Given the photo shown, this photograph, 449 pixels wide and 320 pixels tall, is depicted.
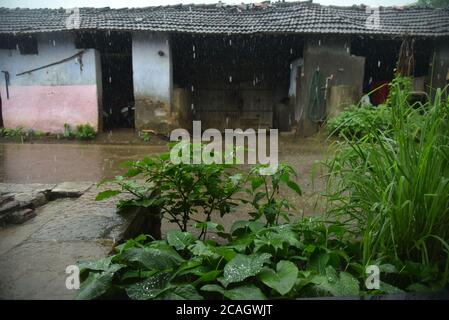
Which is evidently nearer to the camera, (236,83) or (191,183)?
(191,183)

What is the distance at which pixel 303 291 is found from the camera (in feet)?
3.77

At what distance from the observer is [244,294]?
1.07m

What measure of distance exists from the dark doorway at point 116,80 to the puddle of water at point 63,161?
2.87 metres

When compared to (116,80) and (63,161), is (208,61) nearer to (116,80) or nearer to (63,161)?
(116,80)

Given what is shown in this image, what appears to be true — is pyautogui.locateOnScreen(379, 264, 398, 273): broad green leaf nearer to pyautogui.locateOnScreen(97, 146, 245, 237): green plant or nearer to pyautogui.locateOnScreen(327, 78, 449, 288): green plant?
pyautogui.locateOnScreen(327, 78, 449, 288): green plant

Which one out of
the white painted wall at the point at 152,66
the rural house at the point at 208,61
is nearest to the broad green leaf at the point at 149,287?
the rural house at the point at 208,61

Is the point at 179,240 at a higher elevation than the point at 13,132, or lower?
higher

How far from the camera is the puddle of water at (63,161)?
546 cm

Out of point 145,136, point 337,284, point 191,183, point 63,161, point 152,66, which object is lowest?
point 63,161

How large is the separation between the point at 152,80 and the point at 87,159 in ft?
12.8

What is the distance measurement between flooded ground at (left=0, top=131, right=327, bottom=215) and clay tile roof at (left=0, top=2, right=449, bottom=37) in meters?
3.36

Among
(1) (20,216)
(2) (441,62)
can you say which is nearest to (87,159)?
(1) (20,216)

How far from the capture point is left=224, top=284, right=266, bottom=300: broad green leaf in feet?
3.46

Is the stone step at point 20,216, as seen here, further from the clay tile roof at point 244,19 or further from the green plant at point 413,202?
the clay tile roof at point 244,19
